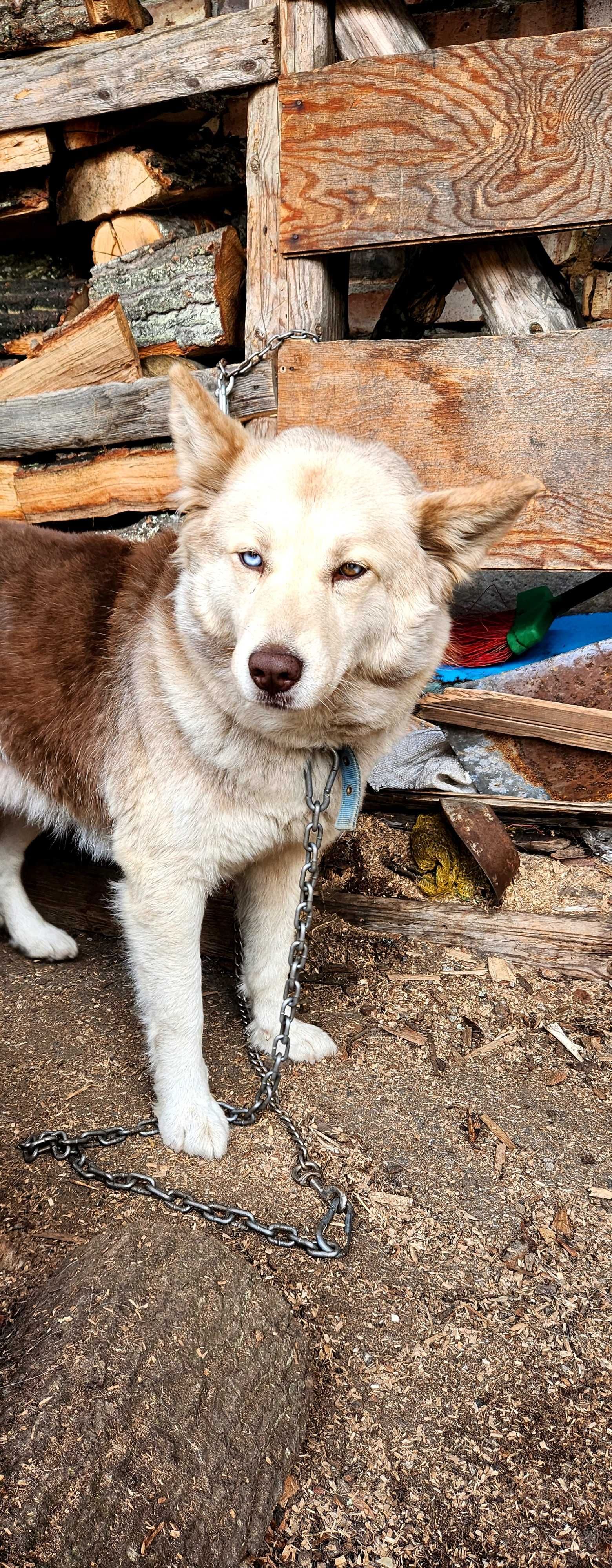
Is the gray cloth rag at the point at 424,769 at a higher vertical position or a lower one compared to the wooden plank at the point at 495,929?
higher

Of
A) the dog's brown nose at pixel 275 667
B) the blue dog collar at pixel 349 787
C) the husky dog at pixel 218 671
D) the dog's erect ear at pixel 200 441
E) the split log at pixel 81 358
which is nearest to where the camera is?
the dog's brown nose at pixel 275 667

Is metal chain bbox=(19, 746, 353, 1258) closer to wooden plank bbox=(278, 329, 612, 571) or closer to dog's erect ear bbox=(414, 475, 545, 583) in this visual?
dog's erect ear bbox=(414, 475, 545, 583)

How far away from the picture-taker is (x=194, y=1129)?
2814 mm

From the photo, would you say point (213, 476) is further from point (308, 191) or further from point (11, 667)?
point (308, 191)

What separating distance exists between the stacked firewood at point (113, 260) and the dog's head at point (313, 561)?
6.33 ft

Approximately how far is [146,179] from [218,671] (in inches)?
116

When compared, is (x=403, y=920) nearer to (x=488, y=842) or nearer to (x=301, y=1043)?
(x=488, y=842)

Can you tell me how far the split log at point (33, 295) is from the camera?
15.5ft

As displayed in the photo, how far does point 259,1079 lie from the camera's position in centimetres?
323

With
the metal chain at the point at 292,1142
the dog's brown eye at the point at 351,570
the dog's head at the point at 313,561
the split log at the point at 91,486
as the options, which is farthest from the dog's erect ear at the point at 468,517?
the split log at the point at 91,486

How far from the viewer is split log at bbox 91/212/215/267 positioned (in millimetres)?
4383

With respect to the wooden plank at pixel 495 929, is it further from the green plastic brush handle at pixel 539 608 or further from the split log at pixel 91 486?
the split log at pixel 91 486

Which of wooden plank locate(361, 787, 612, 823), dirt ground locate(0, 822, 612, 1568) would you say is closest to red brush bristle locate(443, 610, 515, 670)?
wooden plank locate(361, 787, 612, 823)

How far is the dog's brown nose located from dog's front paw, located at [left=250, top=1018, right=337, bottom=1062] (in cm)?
152
